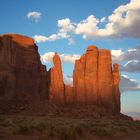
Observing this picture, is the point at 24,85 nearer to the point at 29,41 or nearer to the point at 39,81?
the point at 39,81

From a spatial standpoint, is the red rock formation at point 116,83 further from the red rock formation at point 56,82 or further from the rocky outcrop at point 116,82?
the red rock formation at point 56,82

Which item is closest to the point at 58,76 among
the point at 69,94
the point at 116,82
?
the point at 69,94

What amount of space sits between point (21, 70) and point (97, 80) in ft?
75.7

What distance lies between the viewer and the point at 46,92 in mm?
109875

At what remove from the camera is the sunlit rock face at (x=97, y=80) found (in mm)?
106062

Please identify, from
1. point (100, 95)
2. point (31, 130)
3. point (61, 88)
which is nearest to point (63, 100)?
point (61, 88)

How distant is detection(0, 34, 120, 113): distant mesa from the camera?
10369cm

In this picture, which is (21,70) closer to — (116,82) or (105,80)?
(105,80)

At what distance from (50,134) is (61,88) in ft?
276

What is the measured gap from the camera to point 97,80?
110 m

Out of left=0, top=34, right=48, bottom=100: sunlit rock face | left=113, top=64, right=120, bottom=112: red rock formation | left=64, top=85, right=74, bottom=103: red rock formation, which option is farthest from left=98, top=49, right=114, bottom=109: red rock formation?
left=0, top=34, right=48, bottom=100: sunlit rock face

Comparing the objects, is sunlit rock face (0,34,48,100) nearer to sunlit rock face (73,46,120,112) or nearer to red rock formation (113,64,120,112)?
sunlit rock face (73,46,120,112)

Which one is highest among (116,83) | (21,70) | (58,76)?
(21,70)

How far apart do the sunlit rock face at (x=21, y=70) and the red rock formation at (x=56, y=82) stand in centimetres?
222
